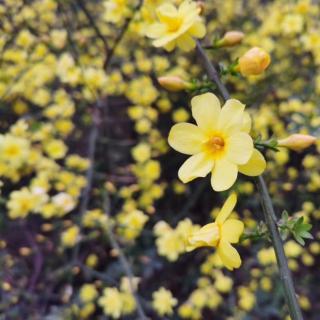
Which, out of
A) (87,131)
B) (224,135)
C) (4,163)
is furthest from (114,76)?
(224,135)

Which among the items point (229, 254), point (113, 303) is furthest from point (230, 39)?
point (113, 303)

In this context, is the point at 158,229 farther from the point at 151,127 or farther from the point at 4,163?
the point at 151,127

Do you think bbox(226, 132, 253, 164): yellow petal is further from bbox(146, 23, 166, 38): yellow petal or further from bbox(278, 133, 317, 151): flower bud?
bbox(146, 23, 166, 38): yellow petal

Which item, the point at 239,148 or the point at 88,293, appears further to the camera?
the point at 88,293

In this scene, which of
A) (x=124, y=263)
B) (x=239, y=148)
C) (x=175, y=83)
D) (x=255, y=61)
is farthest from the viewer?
(x=124, y=263)

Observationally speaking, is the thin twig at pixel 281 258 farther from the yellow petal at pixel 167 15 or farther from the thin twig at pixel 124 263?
the thin twig at pixel 124 263

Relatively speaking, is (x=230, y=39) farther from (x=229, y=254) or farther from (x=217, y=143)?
(x=229, y=254)

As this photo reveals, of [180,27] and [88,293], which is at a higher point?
[180,27]

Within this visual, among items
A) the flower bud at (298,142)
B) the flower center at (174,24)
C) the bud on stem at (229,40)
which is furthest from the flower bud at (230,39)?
the flower bud at (298,142)
